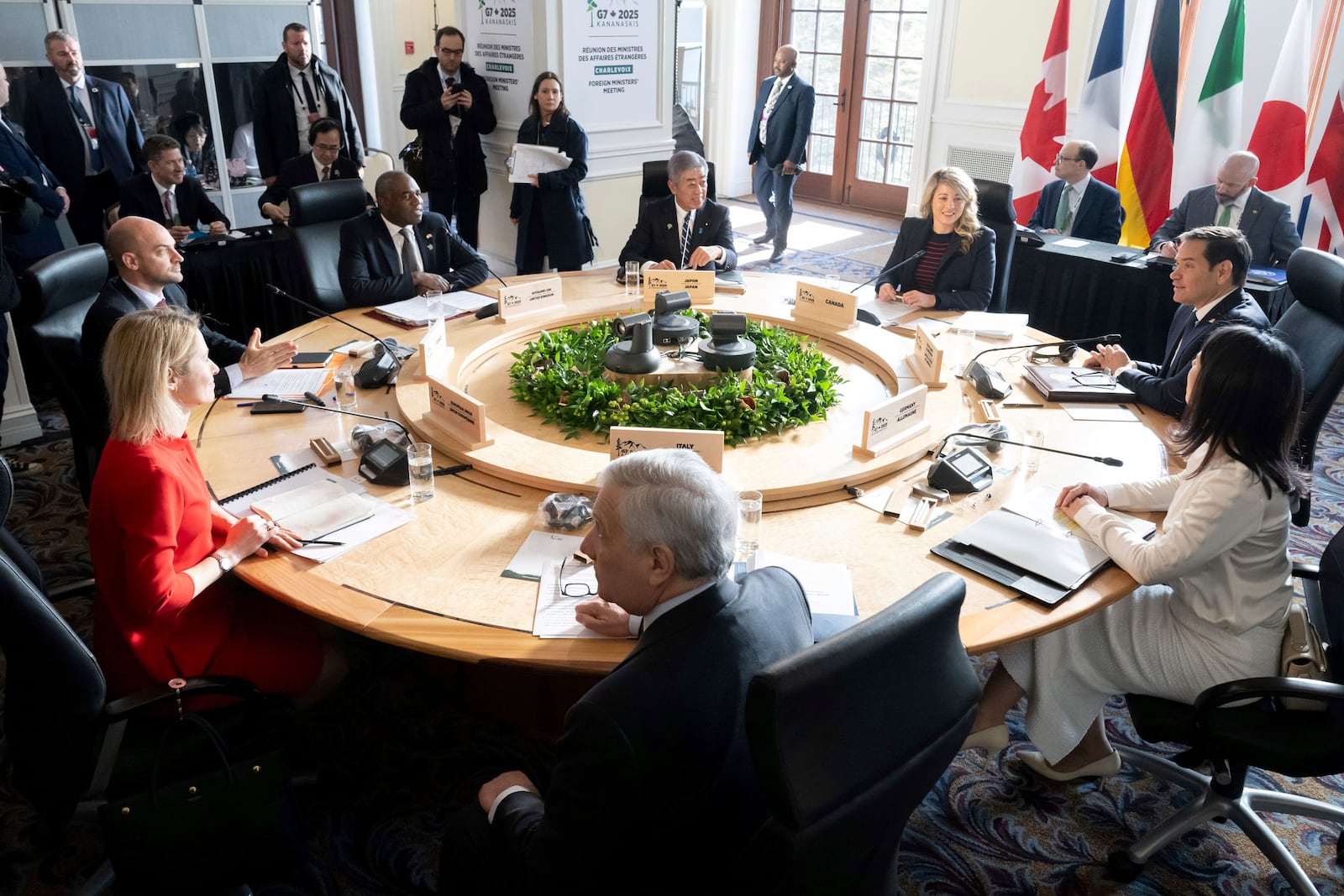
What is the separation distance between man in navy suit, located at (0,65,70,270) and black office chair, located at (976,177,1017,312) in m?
4.59

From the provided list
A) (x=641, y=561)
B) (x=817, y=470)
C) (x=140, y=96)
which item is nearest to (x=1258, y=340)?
(x=817, y=470)

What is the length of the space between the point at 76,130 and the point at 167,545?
15.6 ft

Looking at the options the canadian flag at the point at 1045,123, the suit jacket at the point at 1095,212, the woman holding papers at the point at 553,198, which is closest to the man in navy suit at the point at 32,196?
the woman holding papers at the point at 553,198

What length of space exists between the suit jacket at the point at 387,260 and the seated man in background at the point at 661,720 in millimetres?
2752

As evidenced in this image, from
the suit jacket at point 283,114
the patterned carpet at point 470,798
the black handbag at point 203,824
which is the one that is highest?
the suit jacket at point 283,114

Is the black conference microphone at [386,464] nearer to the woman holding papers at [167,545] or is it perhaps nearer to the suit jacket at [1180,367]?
the woman holding papers at [167,545]

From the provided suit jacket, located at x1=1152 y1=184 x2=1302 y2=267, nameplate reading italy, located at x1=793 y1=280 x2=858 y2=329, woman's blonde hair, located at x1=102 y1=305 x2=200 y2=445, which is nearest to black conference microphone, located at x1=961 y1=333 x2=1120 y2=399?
nameplate reading italy, located at x1=793 y1=280 x2=858 y2=329

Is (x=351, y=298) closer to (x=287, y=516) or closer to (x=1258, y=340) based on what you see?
(x=287, y=516)

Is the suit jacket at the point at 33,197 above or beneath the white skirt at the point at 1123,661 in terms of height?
above

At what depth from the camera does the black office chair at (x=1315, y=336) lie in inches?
121

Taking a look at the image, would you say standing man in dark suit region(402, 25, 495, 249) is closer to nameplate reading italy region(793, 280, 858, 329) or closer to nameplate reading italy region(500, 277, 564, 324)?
nameplate reading italy region(500, 277, 564, 324)

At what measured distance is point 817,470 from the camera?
2.75 metres

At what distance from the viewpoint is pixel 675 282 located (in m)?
4.20

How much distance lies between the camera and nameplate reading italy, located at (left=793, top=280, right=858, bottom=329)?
12.8 feet
